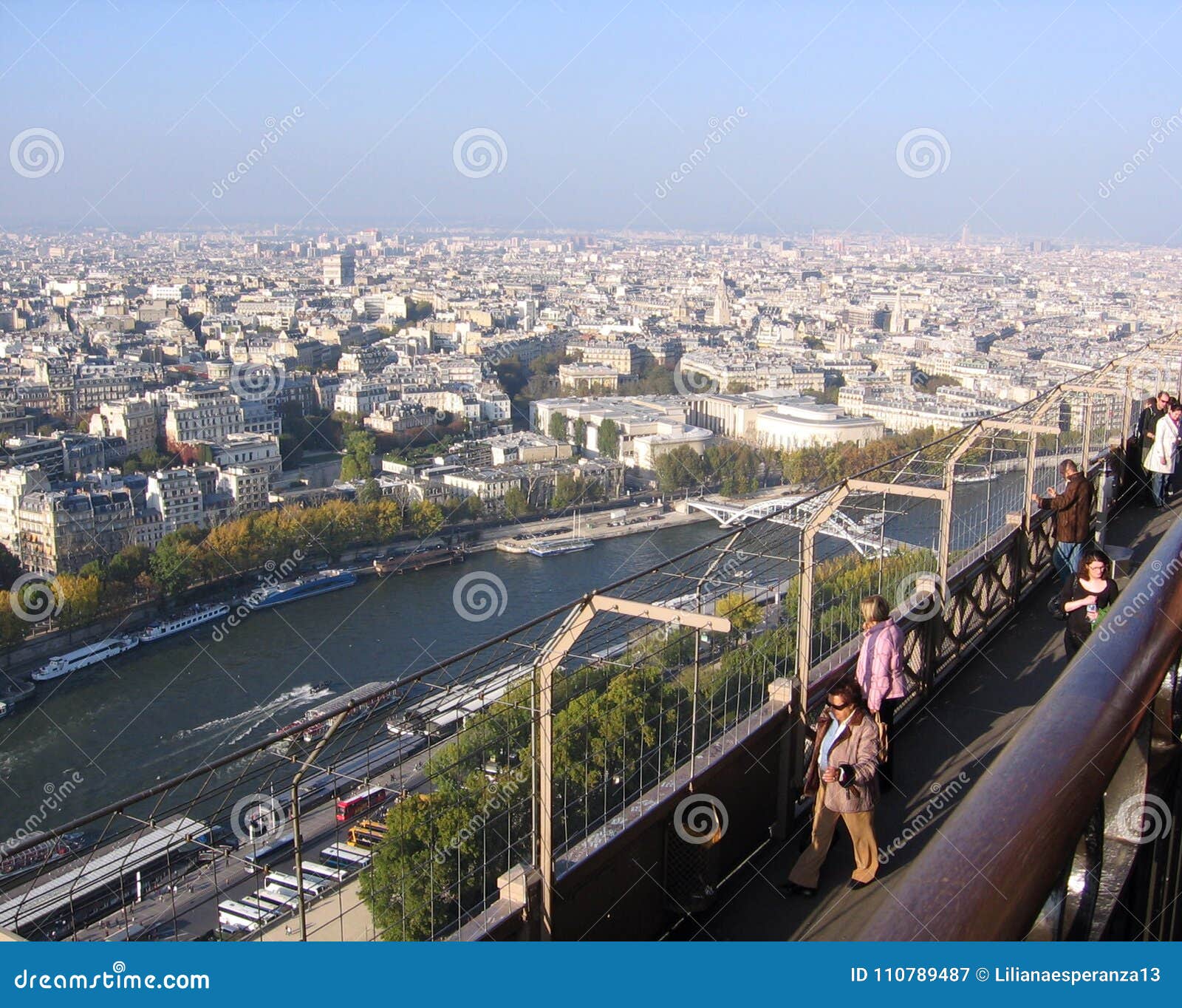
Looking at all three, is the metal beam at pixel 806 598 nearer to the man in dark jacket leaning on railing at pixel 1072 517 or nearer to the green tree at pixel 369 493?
the man in dark jacket leaning on railing at pixel 1072 517

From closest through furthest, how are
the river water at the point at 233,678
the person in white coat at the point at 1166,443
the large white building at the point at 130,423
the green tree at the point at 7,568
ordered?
the person in white coat at the point at 1166,443 → the river water at the point at 233,678 → the green tree at the point at 7,568 → the large white building at the point at 130,423

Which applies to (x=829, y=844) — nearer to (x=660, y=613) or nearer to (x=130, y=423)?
(x=660, y=613)

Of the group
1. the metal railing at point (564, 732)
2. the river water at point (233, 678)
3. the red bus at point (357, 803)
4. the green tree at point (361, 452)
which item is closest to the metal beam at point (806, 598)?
the metal railing at point (564, 732)

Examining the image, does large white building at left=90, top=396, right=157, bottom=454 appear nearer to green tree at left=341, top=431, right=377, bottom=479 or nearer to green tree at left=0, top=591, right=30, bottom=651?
green tree at left=341, top=431, right=377, bottom=479

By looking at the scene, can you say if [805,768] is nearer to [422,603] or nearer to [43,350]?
[422,603]

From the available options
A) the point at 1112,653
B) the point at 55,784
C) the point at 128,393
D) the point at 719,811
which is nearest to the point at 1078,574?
the point at 719,811

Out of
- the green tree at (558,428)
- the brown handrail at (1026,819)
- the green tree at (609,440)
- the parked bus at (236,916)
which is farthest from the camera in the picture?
the green tree at (558,428)
